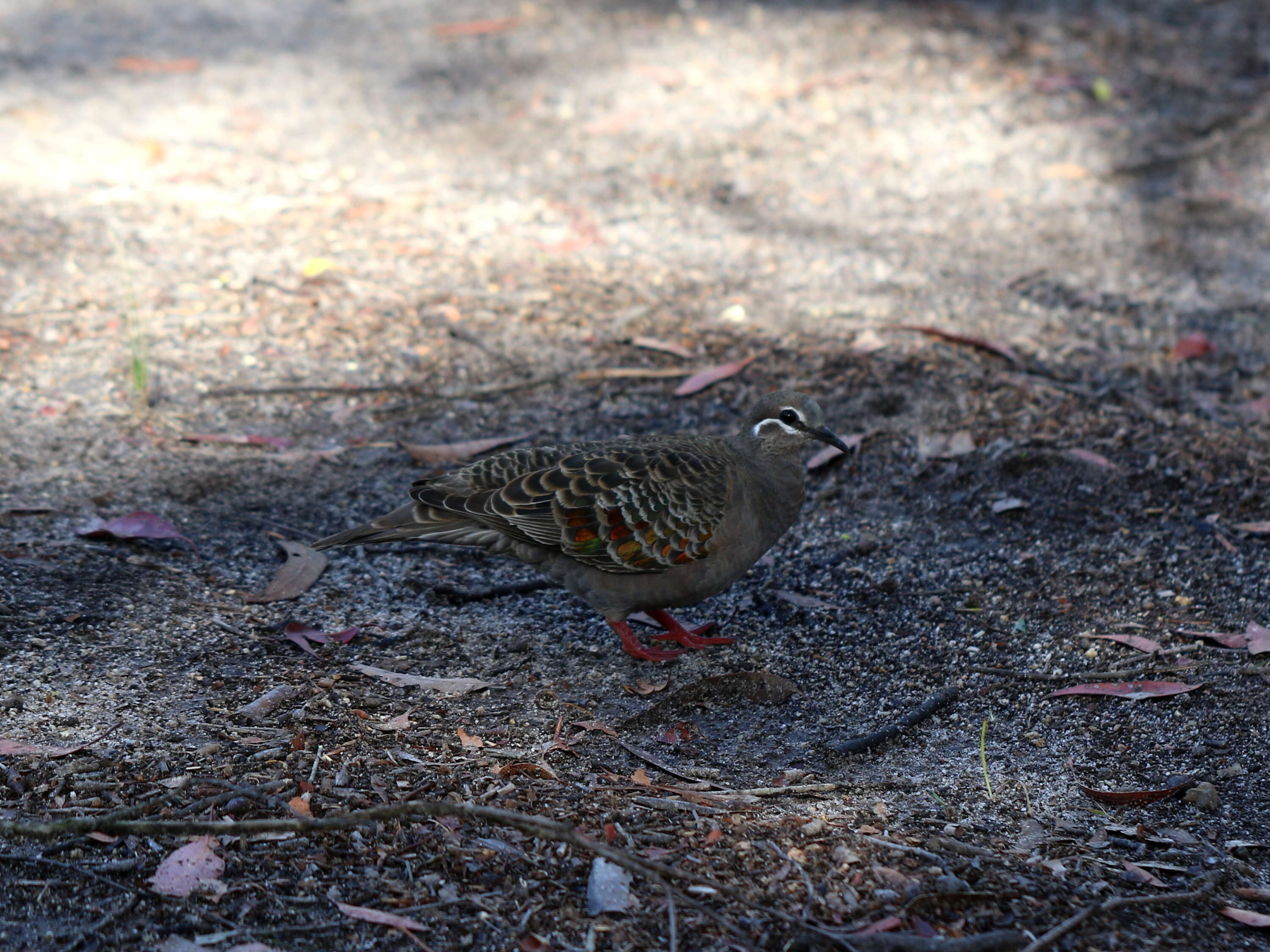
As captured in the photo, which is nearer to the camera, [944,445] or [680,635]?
[680,635]

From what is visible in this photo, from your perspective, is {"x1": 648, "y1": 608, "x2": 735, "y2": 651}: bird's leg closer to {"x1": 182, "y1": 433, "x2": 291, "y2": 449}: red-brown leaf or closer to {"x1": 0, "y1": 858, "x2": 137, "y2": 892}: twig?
{"x1": 182, "y1": 433, "x2": 291, "y2": 449}: red-brown leaf

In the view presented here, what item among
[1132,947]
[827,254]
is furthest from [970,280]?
[1132,947]

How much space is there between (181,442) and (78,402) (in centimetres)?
61

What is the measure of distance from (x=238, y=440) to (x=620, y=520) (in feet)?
7.31

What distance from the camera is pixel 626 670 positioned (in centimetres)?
449

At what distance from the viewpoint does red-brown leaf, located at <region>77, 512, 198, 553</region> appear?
471cm

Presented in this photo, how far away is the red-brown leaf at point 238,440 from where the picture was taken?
5.63 metres

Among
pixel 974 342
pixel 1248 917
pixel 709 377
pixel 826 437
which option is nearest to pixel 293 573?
pixel 826 437

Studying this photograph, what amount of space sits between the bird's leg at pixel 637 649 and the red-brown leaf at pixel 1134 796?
5.28 feet

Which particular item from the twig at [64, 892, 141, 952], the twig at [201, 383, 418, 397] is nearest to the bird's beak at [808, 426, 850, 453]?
the twig at [201, 383, 418, 397]

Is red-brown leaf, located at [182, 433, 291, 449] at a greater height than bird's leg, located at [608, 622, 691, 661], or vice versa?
red-brown leaf, located at [182, 433, 291, 449]

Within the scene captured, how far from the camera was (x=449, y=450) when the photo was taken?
573 centimetres

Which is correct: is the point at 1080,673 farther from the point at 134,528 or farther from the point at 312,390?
the point at 312,390

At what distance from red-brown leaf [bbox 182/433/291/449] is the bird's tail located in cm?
122
